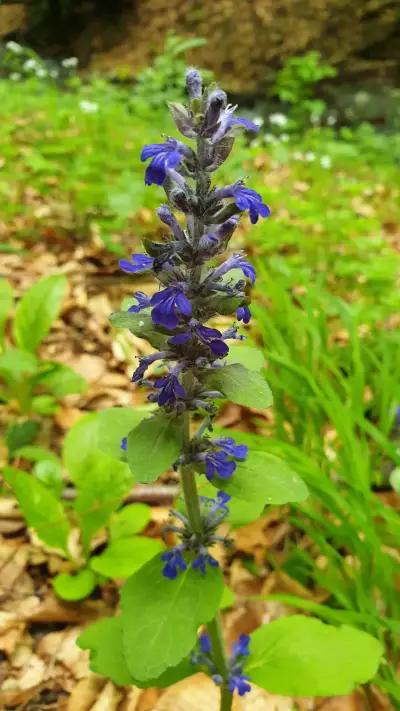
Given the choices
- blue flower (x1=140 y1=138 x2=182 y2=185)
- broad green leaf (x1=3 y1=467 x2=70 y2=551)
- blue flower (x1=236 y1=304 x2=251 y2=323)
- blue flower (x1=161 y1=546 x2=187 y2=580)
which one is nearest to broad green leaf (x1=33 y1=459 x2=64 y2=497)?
broad green leaf (x1=3 y1=467 x2=70 y2=551)

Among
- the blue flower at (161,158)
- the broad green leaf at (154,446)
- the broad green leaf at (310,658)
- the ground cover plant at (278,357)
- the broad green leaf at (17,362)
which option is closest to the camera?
the blue flower at (161,158)

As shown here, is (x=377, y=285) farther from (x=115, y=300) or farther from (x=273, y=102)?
(x=273, y=102)

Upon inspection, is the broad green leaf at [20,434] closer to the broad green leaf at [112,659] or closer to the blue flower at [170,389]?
the broad green leaf at [112,659]

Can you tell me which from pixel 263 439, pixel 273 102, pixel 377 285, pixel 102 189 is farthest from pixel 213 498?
pixel 273 102

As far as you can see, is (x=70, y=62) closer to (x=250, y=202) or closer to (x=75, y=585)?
(x=75, y=585)

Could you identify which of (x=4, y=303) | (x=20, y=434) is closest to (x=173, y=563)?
(x=20, y=434)

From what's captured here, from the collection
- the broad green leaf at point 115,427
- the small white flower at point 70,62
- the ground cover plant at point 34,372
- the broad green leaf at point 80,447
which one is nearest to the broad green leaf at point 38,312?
the ground cover plant at point 34,372
